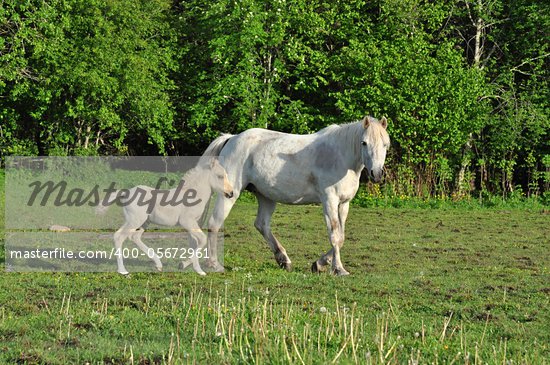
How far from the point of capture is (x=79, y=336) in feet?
23.3

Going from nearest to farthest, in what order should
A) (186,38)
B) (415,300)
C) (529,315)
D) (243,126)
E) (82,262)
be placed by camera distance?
(529,315)
(415,300)
(82,262)
(243,126)
(186,38)

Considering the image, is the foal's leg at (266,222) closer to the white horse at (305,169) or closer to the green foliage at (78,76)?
the white horse at (305,169)

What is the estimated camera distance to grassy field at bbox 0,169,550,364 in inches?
255

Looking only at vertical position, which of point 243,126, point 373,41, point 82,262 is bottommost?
point 82,262

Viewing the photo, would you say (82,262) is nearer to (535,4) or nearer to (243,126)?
(243,126)

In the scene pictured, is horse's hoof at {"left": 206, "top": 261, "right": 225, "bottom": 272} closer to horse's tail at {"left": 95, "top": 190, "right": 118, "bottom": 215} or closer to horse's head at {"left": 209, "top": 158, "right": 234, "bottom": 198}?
horse's head at {"left": 209, "top": 158, "right": 234, "bottom": 198}

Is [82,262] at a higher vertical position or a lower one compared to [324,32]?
lower

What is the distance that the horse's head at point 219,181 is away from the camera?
11742mm

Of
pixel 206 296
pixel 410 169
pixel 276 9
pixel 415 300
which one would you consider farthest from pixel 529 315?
pixel 276 9

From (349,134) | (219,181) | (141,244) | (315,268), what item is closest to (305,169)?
(349,134)

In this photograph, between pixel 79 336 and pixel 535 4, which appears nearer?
pixel 79 336

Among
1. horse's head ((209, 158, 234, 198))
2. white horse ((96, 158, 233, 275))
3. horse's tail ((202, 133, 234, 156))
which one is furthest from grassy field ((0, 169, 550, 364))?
horse's tail ((202, 133, 234, 156))

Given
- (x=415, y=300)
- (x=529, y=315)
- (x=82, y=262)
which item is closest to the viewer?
(x=529, y=315)

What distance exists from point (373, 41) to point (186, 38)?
8907 millimetres
